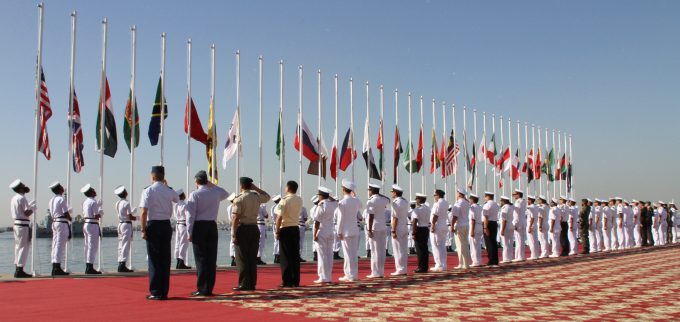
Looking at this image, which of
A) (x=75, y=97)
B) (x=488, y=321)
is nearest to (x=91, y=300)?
(x=488, y=321)

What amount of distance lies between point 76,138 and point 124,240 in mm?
2705

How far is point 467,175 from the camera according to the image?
28.5 metres

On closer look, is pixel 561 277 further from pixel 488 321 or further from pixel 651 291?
pixel 488 321

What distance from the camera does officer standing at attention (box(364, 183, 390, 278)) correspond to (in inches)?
513

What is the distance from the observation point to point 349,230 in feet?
40.7

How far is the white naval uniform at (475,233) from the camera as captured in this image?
52.0 feet

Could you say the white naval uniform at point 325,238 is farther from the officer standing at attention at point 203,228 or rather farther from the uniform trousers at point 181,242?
the uniform trousers at point 181,242

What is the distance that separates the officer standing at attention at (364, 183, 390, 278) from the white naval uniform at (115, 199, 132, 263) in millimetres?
5166

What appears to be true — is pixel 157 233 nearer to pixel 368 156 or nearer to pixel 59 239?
pixel 59 239

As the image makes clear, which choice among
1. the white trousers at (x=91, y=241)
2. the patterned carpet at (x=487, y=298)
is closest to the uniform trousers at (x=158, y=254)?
the patterned carpet at (x=487, y=298)

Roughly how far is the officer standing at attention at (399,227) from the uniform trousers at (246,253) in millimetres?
4210

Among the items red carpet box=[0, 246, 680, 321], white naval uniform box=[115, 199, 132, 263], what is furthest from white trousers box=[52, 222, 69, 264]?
white naval uniform box=[115, 199, 132, 263]

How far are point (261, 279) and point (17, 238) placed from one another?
468 cm

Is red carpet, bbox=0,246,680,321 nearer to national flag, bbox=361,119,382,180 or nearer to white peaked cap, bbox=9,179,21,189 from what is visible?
Answer: white peaked cap, bbox=9,179,21,189
